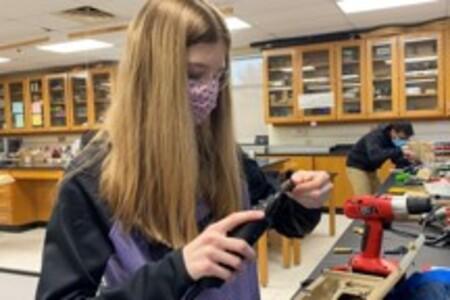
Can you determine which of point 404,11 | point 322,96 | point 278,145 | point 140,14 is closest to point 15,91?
point 278,145

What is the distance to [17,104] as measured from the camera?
28.2 ft

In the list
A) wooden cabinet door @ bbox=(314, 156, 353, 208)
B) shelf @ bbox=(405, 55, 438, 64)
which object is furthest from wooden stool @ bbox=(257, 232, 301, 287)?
shelf @ bbox=(405, 55, 438, 64)

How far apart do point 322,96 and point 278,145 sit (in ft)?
3.32

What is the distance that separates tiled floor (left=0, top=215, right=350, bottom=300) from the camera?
2.31 m

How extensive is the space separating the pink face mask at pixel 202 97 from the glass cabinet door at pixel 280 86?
587 centimetres

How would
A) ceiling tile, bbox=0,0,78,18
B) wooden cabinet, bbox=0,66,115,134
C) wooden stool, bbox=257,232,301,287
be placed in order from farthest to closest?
wooden cabinet, bbox=0,66,115,134, ceiling tile, bbox=0,0,78,18, wooden stool, bbox=257,232,301,287

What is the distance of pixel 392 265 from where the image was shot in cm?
103

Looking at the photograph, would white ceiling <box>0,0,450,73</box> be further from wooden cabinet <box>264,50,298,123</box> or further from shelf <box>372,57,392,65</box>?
shelf <box>372,57,392,65</box>

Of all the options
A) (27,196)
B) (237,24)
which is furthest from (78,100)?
(237,24)

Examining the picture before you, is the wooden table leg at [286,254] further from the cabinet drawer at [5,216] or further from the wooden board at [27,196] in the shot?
the cabinet drawer at [5,216]

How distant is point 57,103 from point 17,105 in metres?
0.87

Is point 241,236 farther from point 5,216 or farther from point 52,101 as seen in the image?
point 52,101

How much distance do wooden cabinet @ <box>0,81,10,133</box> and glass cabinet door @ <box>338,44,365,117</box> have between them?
5831mm

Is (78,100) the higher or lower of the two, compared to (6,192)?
higher
